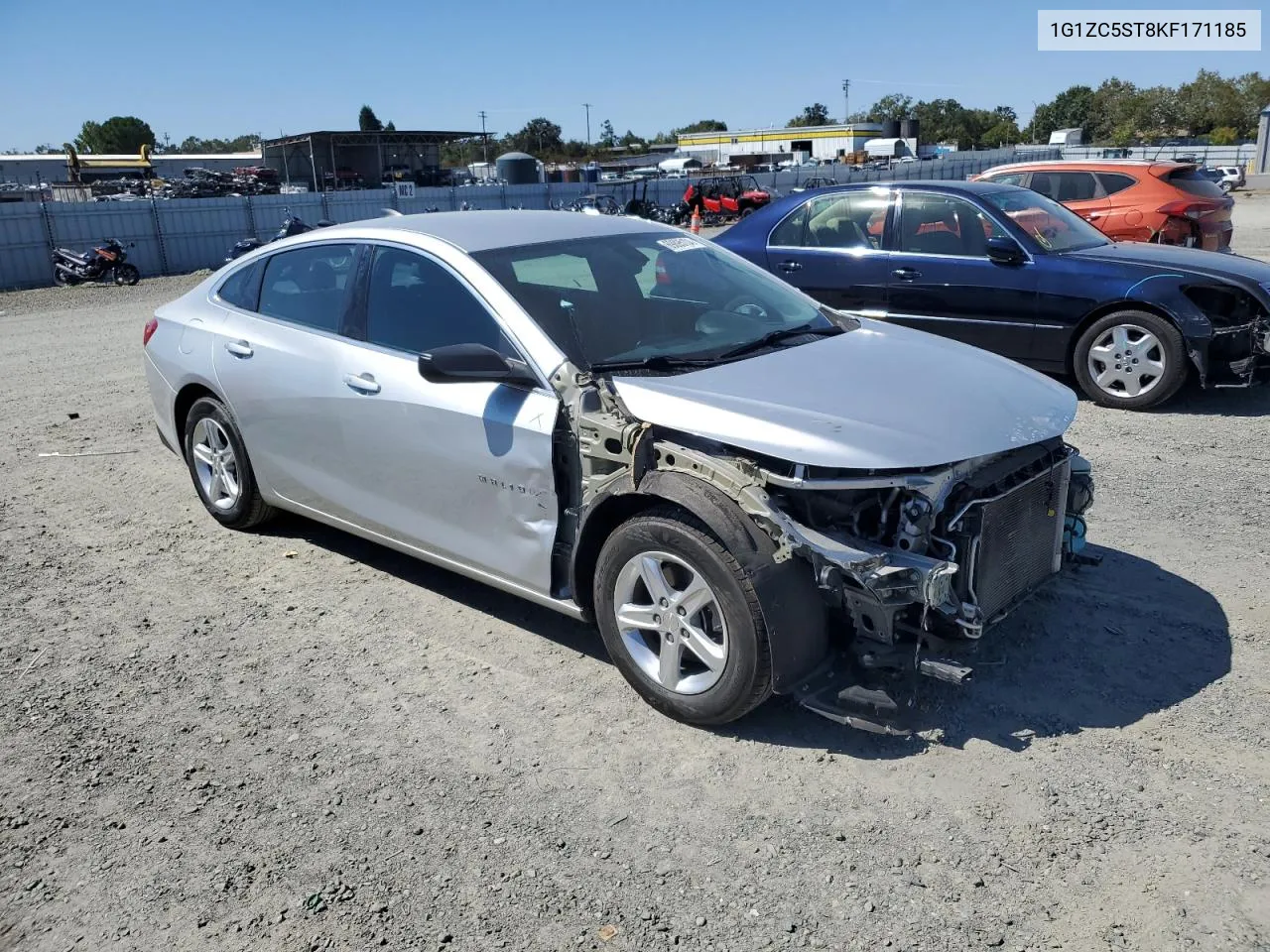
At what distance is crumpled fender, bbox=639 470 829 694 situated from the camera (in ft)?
10.7

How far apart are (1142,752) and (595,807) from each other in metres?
1.80

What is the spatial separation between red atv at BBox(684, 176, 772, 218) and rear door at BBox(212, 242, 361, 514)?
27.7 m

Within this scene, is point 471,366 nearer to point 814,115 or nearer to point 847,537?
point 847,537

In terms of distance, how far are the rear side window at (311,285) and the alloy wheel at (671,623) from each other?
78.5 inches

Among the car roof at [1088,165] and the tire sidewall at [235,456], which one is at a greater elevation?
the car roof at [1088,165]

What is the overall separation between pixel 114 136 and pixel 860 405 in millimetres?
129539

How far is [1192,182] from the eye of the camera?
39.8 ft

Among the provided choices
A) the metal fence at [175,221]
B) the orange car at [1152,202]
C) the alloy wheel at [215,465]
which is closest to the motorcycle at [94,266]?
the metal fence at [175,221]

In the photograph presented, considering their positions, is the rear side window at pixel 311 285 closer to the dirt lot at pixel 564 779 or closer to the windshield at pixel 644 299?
the windshield at pixel 644 299

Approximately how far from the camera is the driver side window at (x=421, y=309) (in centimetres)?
410

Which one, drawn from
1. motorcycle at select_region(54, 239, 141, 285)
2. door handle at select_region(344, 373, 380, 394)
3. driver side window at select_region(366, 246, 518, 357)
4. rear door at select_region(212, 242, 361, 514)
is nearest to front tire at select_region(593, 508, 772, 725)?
driver side window at select_region(366, 246, 518, 357)

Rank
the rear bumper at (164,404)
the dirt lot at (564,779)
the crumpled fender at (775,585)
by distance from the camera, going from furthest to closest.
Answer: the rear bumper at (164,404), the crumpled fender at (775,585), the dirt lot at (564,779)

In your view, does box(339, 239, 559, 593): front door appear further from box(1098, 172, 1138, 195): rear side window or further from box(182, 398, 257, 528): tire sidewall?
box(1098, 172, 1138, 195): rear side window

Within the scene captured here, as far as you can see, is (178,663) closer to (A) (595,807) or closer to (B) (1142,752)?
(A) (595,807)
